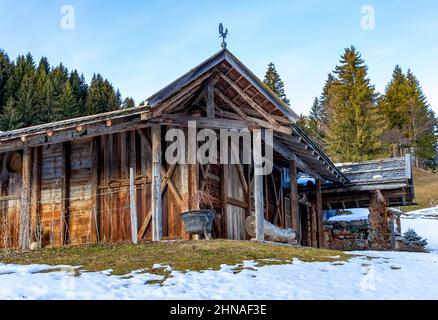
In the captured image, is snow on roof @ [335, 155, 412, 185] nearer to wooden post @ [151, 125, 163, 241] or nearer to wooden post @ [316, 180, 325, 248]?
wooden post @ [316, 180, 325, 248]

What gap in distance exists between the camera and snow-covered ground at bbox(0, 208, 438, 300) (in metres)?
7.77

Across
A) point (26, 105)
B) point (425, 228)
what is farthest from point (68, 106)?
point (425, 228)

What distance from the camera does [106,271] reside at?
30.6 feet

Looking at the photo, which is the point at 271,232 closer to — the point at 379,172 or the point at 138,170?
the point at 138,170

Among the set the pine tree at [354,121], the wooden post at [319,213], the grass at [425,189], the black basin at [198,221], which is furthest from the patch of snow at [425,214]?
the black basin at [198,221]

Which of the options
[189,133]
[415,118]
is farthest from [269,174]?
[415,118]

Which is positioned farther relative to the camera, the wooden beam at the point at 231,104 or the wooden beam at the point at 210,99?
the wooden beam at the point at 231,104

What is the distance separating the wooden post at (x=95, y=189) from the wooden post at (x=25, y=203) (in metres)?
1.71

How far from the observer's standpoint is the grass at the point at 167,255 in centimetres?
989

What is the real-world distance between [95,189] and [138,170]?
1407 millimetres

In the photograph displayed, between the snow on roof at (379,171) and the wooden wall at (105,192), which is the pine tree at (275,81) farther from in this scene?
the wooden wall at (105,192)

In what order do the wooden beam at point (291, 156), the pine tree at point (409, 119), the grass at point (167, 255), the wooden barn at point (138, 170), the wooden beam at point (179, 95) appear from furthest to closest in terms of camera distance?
the pine tree at point (409, 119) → the wooden beam at point (291, 156) → the wooden barn at point (138, 170) → the wooden beam at point (179, 95) → the grass at point (167, 255)

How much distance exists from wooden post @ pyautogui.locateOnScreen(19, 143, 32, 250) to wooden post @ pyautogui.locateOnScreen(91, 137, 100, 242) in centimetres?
171

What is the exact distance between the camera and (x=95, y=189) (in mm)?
15836
